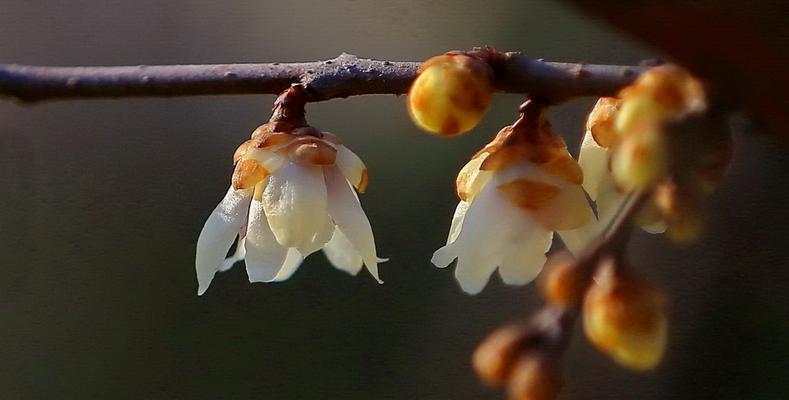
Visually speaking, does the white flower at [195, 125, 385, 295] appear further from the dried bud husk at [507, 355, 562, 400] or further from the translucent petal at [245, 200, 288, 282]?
the dried bud husk at [507, 355, 562, 400]

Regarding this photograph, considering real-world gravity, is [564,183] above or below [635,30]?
below

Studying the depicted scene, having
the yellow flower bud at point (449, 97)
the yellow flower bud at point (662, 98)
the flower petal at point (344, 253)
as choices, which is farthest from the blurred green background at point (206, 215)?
the yellow flower bud at point (662, 98)

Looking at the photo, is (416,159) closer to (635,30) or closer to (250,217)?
(250,217)

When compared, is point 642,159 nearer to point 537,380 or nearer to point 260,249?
point 537,380

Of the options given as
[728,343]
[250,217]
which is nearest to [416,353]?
[728,343]

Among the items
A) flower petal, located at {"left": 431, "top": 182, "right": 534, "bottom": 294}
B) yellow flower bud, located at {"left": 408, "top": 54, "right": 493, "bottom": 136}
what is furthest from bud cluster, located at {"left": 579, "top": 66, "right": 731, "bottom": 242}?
flower petal, located at {"left": 431, "top": 182, "right": 534, "bottom": 294}

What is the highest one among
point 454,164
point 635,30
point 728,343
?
point 635,30

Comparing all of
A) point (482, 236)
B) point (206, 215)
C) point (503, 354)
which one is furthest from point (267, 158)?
point (206, 215)

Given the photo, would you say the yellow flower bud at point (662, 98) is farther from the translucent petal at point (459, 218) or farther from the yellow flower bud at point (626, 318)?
the translucent petal at point (459, 218)
